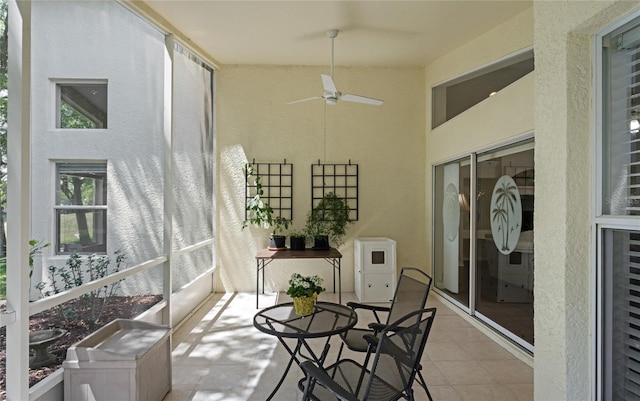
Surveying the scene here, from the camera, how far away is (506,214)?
12.2 ft

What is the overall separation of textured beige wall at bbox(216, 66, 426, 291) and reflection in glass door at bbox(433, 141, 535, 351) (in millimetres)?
757

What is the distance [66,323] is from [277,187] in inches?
139

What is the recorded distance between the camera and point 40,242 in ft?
7.24

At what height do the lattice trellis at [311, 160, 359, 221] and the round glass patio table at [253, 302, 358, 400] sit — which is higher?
the lattice trellis at [311, 160, 359, 221]

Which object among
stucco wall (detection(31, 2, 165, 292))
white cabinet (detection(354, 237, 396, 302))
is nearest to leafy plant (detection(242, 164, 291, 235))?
white cabinet (detection(354, 237, 396, 302))

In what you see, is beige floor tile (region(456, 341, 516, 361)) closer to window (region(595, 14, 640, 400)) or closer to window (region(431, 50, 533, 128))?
window (region(595, 14, 640, 400))

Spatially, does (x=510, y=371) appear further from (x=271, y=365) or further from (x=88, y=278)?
(x=88, y=278)

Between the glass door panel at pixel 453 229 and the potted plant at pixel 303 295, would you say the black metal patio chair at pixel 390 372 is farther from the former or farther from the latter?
the glass door panel at pixel 453 229

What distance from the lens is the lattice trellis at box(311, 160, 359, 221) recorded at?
18.6ft

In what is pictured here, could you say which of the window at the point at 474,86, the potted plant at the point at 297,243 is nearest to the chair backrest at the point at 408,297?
the window at the point at 474,86

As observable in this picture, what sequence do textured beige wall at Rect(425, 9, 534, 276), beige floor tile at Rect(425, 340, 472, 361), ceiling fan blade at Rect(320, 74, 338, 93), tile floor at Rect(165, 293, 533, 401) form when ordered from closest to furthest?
tile floor at Rect(165, 293, 533, 401) < beige floor tile at Rect(425, 340, 472, 361) < textured beige wall at Rect(425, 9, 534, 276) < ceiling fan blade at Rect(320, 74, 338, 93)

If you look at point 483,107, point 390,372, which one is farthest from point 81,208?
point 483,107

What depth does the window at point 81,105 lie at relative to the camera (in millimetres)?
2440

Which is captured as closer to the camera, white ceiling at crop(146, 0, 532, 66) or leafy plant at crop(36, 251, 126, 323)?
leafy plant at crop(36, 251, 126, 323)
